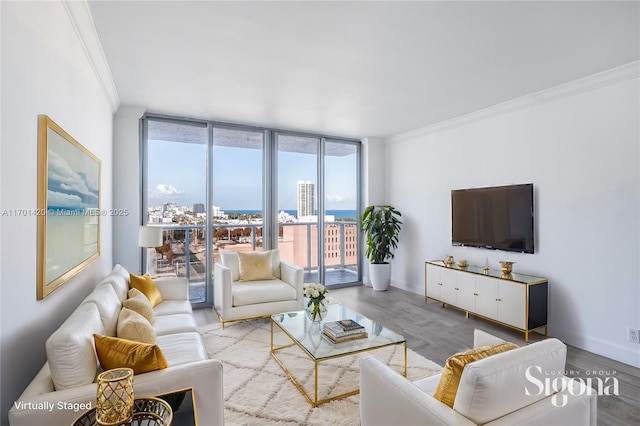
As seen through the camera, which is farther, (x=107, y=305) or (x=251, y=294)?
(x=251, y=294)

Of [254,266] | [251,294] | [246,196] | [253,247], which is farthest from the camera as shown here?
[253,247]

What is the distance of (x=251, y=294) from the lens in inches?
150

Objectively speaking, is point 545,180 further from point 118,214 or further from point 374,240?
point 118,214

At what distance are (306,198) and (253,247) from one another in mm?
1234

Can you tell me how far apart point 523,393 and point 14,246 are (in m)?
2.25

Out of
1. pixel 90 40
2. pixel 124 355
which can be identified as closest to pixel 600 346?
pixel 124 355

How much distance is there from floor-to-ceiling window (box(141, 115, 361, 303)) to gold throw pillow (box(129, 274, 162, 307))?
1401 millimetres

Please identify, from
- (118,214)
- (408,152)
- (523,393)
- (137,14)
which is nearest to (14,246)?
(137,14)

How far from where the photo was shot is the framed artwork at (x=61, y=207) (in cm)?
169

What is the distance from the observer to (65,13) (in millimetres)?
2051

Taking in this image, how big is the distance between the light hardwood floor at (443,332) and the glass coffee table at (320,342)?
2.24ft

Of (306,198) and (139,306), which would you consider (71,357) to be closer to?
(139,306)

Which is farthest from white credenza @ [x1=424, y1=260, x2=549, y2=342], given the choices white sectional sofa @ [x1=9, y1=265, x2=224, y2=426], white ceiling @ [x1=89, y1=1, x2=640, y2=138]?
white sectional sofa @ [x1=9, y1=265, x2=224, y2=426]

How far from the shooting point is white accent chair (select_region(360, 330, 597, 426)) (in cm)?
125
